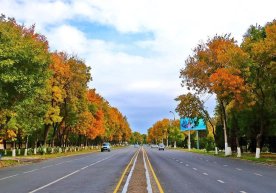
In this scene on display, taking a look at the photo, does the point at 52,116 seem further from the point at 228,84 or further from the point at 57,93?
the point at 228,84

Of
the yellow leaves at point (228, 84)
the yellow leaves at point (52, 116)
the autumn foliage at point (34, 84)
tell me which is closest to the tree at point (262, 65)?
the yellow leaves at point (228, 84)

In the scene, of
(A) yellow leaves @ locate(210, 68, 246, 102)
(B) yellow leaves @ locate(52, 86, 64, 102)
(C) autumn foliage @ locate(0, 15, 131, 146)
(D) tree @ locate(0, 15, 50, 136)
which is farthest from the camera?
(B) yellow leaves @ locate(52, 86, 64, 102)

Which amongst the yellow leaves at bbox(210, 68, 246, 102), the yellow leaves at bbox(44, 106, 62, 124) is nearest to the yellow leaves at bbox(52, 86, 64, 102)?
the yellow leaves at bbox(44, 106, 62, 124)

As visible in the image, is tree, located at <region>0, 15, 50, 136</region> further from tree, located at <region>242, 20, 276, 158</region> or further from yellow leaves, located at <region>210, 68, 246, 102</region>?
tree, located at <region>242, 20, 276, 158</region>

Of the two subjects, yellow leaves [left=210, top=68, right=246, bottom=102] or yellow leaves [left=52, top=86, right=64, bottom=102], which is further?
yellow leaves [left=52, top=86, right=64, bottom=102]

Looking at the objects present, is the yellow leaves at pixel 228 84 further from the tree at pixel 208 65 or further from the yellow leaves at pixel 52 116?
the yellow leaves at pixel 52 116

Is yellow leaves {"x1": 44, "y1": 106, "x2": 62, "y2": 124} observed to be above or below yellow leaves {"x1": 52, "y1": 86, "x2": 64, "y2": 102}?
below

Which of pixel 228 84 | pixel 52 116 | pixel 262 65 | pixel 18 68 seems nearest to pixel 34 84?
pixel 18 68

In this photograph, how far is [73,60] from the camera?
2886 inches

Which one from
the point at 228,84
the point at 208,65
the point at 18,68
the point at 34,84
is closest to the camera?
the point at 18,68

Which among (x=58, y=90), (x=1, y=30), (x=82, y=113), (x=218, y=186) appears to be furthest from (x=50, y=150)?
(x=218, y=186)

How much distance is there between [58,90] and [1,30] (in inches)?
1364

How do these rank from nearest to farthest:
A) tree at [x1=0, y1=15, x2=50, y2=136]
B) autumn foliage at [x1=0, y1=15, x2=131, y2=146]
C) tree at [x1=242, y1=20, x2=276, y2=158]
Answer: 1. tree at [x1=0, y1=15, x2=50, y2=136]
2. autumn foliage at [x1=0, y1=15, x2=131, y2=146]
3. tree at [x1=242, y1=20, x2=276, y2=158]

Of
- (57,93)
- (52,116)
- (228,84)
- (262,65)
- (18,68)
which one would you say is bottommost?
(52,116)
